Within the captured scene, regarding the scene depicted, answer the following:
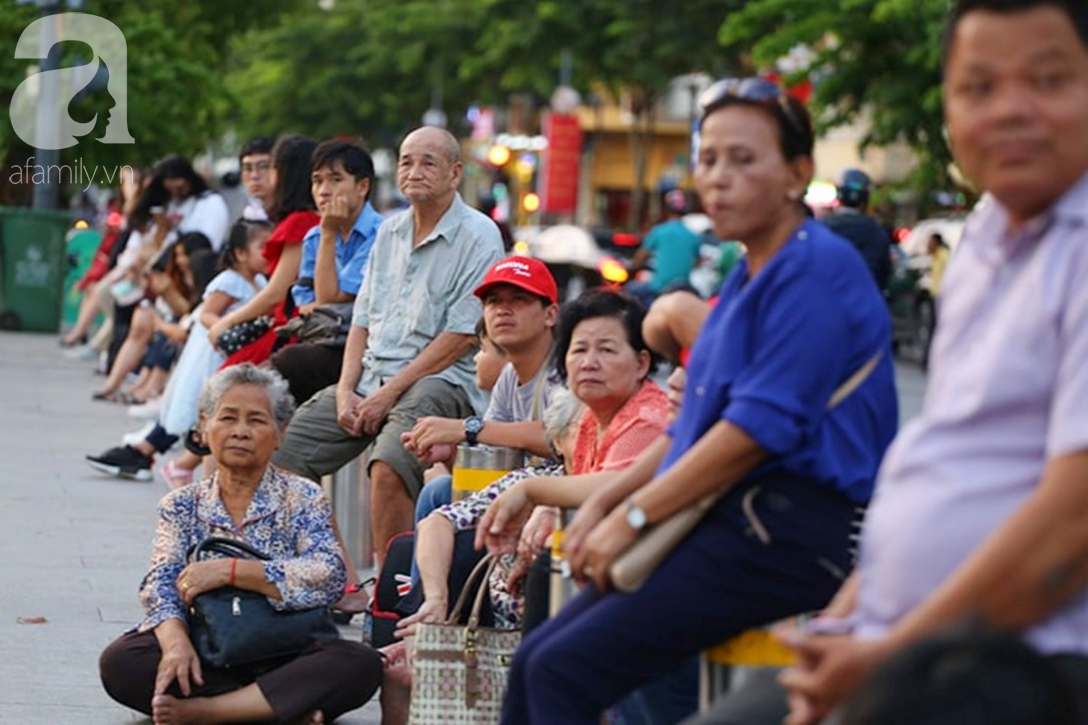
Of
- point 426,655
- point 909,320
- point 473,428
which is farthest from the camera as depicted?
point 909,320

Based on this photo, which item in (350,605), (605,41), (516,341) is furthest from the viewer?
(605,41)

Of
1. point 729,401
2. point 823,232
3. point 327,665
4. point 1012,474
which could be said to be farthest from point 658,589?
point 327,665

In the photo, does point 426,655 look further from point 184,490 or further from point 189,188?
point 189,188

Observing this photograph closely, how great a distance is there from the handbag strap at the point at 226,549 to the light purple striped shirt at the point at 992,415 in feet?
11.9

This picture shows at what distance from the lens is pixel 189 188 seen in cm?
1700

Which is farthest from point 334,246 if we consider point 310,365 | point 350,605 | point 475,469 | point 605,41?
point 605,41

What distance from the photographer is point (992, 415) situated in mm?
3428

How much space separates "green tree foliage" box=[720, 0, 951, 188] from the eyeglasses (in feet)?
72.3

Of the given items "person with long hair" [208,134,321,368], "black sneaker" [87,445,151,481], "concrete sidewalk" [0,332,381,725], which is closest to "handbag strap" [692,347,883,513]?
"concrete sidewalk" [0,332,381,725]

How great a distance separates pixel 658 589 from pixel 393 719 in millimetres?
2813

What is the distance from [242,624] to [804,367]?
3059 millimetres

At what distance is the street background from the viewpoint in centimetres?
761

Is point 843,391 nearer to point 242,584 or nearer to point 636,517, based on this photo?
point 636,517

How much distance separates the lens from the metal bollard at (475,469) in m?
7.30
